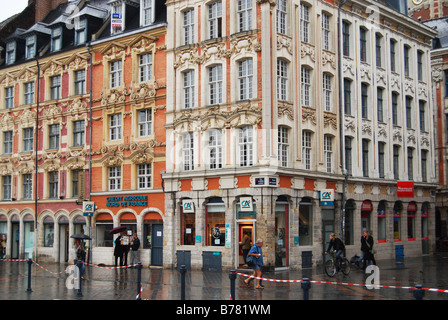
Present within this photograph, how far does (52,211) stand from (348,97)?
61.7ft

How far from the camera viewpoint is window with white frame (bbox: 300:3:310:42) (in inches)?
1226

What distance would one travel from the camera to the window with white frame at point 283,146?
29.1 meters

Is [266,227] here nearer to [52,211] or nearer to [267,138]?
[267,138]

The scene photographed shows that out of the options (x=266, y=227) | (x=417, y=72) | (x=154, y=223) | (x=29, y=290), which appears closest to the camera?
(x=29, y=290)

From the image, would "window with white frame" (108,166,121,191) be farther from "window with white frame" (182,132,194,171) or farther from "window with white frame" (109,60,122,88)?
"window with white frame" (182,132,194,171)

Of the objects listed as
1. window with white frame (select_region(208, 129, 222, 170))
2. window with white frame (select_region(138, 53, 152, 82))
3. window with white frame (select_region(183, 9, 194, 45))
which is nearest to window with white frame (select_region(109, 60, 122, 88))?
window with white frame (select_region(138, 53, 152, 82))

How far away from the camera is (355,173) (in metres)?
34.2

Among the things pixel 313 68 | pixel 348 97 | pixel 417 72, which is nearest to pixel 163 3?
pixel 313 68

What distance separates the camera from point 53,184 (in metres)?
38.3

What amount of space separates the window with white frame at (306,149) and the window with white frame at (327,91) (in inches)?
93.6

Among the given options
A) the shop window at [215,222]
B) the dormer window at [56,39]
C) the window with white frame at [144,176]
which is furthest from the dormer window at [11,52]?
the shop window at [215,222]

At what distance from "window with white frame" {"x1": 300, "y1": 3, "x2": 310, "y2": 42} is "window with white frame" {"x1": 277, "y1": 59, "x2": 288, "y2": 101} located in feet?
6.92

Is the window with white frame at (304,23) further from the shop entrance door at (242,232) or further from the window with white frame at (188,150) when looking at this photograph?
the shop entrance door at (242,232)

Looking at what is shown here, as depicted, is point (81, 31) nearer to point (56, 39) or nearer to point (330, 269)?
point (56, 39)
